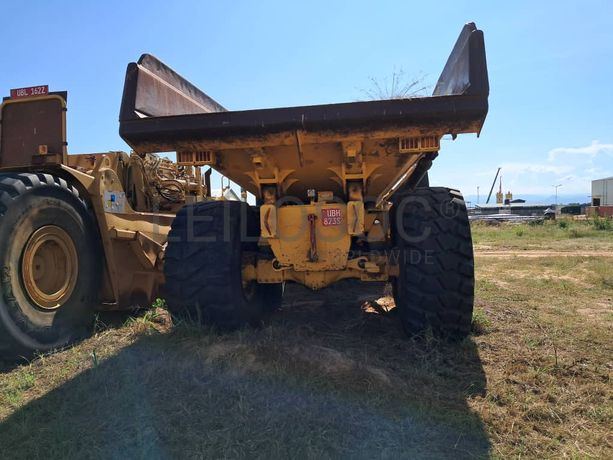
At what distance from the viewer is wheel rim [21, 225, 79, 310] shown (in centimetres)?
432

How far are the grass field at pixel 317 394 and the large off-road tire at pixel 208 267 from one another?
20cm

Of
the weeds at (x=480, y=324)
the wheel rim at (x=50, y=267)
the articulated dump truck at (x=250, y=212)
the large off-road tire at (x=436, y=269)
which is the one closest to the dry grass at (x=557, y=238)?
the weeds at (x=480, y=324)

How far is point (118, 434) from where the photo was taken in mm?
2752

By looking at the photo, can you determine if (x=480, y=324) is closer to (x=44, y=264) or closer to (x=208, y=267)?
(x=208, y=267)

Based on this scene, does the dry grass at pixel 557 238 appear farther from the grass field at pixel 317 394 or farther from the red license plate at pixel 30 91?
the red license plate at pixel 30 91

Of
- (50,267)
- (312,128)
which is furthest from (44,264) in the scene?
(312,128)

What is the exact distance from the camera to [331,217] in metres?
4.19

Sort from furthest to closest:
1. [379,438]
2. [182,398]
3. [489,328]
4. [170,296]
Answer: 1. [489,328]
2. [170,296]
3. [182,398]
4. [379,438]

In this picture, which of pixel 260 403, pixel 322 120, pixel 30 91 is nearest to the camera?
pixel 260 403

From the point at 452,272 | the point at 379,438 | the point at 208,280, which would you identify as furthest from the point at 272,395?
the point at 452,272

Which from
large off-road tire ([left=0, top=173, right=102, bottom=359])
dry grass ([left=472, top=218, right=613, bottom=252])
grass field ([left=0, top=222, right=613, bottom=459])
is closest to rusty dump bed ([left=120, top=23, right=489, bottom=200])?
large off-road tire ([left=0, top=173, right=102, bottom=359])

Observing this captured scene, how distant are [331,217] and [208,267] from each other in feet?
3.68

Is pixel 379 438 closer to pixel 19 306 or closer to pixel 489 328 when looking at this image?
pixel 489 328

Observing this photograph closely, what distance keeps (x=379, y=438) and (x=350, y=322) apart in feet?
8.24
